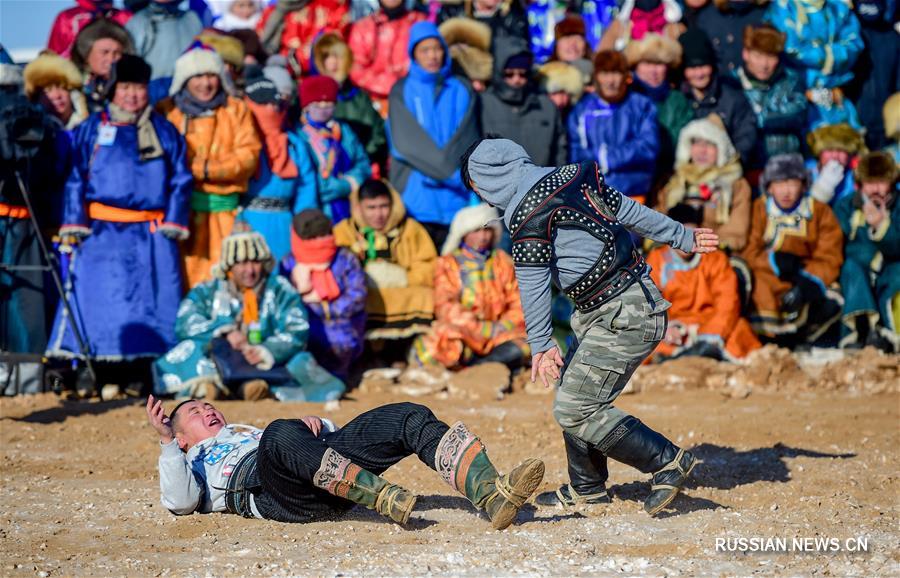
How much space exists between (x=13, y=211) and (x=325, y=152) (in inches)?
89.8

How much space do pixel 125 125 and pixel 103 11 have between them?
186 cm

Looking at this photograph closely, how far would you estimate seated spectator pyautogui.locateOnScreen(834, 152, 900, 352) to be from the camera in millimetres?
9719

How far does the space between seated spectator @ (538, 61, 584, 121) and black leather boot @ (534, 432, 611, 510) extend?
16.5 feet

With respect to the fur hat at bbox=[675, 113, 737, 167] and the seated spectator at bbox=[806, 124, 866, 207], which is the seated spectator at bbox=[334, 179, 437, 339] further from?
the seated spectator at bbox=[806, 124, 866, 207]

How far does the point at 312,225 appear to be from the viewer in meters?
8.64

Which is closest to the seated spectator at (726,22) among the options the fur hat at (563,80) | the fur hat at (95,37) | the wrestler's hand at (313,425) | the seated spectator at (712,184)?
the seated spectator at (712,184)

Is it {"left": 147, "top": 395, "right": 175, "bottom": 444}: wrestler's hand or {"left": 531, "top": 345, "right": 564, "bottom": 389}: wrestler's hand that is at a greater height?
{"left": 531, "top": 345, "right": 564, "bottom": 389}: wrestler's hand

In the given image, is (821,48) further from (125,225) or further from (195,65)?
(125,225)

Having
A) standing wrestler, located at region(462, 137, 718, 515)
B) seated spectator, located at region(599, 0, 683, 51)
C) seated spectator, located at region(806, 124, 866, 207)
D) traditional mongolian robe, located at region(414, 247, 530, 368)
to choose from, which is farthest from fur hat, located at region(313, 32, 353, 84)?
standing wrestler, located at region(462, 137, 718, 515)

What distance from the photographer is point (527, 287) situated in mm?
4957

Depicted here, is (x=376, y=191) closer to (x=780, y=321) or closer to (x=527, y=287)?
(x=780, y=321)

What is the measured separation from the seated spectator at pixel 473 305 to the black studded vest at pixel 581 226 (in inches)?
147

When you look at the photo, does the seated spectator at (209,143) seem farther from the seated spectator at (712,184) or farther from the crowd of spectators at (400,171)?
the seated spectator at (712,184)

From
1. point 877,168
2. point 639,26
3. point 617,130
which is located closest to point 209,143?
point 617,130
